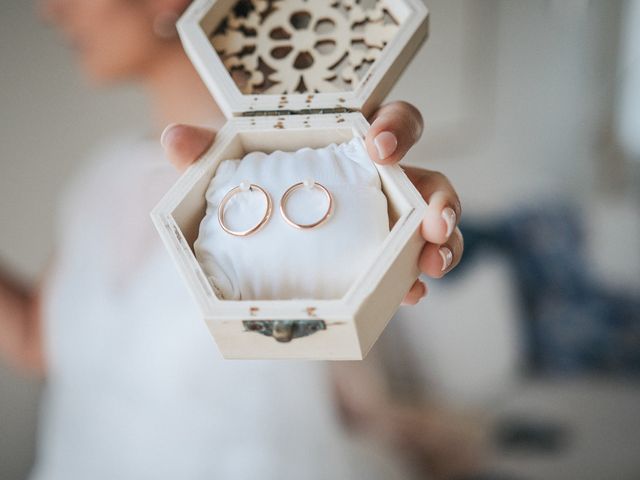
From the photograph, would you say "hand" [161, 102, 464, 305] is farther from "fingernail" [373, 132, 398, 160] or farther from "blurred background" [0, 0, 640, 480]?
"blurred background" [0, 0, 640, 480]

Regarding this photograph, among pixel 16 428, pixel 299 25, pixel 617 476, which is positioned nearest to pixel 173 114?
pixel 299 25

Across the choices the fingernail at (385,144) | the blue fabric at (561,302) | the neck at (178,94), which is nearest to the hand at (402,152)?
the fingernail at (385,144)

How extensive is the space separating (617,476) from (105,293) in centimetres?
92

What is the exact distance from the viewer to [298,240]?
1.18 ft

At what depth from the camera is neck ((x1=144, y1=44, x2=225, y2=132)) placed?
2.57 ft

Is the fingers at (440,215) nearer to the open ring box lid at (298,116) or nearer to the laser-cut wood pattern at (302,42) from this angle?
the open ring box lid at (298,116)

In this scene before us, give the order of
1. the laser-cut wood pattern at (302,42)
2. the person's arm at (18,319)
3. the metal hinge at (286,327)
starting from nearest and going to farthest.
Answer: the metal hinge at (286,327) → the laser-cut wood pattern at (302,42) → the person's arm at (18,319)

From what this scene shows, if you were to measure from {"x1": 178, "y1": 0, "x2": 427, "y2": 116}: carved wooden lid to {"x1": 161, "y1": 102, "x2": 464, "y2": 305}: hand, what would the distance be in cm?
3

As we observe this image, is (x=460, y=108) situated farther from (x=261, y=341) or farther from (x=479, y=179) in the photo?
(x=261, y=341)

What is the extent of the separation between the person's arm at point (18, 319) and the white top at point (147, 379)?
0.04 metres

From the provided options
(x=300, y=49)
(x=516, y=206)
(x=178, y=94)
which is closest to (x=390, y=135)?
(x=300, y=49)

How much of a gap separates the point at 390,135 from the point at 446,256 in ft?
0.31

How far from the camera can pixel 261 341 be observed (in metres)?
0.35

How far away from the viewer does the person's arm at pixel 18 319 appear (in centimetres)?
94
